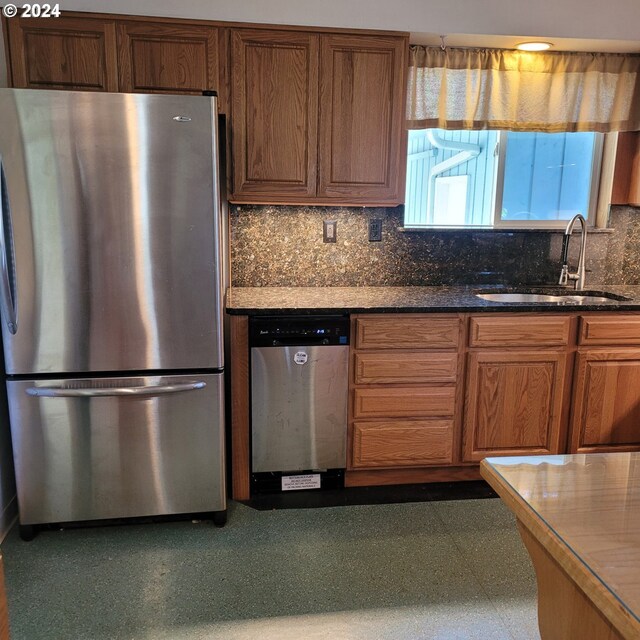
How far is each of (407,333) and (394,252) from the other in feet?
2.32

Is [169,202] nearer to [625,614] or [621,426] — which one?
[625,614]

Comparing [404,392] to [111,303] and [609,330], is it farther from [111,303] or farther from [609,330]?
[111,303]

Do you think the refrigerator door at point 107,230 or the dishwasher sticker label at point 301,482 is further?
the dishwasher sticker label at point 301,482

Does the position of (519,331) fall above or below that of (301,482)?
above

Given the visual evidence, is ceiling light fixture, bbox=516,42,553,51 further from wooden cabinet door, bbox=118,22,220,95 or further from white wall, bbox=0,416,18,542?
white wall, bbox=0,416,18,542

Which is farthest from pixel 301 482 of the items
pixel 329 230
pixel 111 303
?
pixel 329 230

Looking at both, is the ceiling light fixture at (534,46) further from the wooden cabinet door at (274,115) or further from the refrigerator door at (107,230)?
the refrigerator door at (107,230)

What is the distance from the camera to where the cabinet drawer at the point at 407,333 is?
2.53 meters

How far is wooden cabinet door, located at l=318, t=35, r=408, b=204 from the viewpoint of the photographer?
8.55ft

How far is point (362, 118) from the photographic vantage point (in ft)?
8.76

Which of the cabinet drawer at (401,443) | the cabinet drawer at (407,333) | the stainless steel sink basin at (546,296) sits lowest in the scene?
the cabinet drawer at (401,443)

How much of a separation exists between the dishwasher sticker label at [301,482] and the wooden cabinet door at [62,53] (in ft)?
6.41

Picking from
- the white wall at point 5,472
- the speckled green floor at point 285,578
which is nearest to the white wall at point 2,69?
the white wall at point 5,472

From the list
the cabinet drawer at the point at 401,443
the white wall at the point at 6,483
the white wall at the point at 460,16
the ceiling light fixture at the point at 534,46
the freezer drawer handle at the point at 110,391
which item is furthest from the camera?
the ceiling light fixture at the point at 534,46
